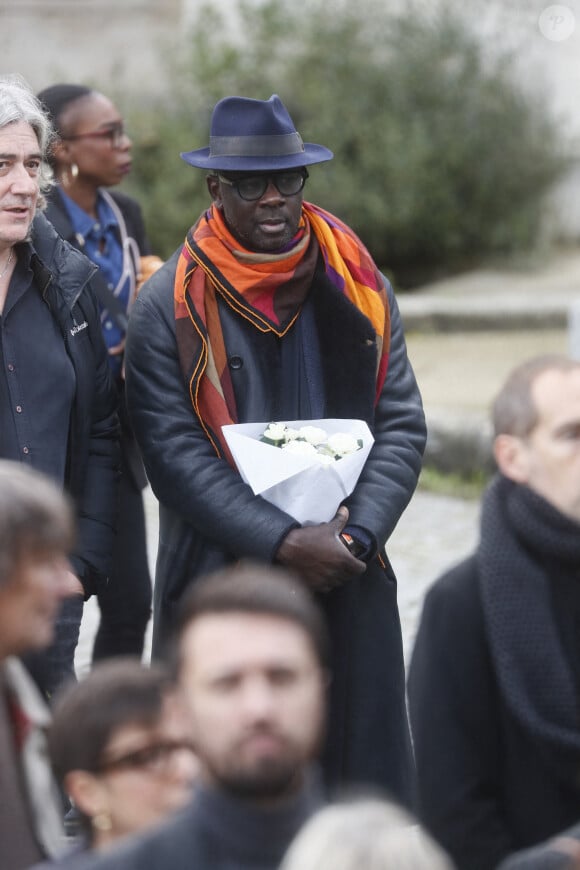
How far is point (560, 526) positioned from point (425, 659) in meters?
0.34

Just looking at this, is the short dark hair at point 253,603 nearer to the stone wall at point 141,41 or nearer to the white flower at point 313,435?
the white flower at point 313,435

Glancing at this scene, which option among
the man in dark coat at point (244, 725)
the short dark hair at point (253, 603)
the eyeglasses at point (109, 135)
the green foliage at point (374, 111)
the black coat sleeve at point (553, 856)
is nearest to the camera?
the man in dark coat at point (244, 725)

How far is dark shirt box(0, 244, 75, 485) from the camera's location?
3.74 meters

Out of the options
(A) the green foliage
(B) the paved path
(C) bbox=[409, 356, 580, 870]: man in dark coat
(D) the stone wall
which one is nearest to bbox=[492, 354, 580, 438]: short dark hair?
(C) bbox=[409, 356, 580, 870]: man in dark coat

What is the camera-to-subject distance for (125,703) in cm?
247

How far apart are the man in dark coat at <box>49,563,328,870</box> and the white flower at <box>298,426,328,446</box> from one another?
1.44m

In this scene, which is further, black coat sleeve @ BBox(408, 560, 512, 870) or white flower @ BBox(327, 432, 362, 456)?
white flower @ BBox(327, 432, 362, 456)

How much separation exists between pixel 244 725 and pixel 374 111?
38.3 ft

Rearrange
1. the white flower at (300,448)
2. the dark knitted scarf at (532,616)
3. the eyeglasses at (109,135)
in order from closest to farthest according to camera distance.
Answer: the dark knitted scarf at (532,616) < the white flower at (300,448) < the eyeglasses at (109,135)

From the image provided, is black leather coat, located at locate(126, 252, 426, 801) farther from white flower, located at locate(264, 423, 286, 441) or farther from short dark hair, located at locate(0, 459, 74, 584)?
short dark hair, located at locate(0, 459, 74, 584)

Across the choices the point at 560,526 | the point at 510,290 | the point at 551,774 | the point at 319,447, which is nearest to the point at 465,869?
the point at 551,774

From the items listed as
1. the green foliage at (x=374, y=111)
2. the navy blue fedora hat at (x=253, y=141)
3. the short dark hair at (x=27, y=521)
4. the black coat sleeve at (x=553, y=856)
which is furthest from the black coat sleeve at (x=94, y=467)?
the green foliage at (x=374, y=111)

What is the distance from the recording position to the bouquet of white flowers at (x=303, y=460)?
3736 mm

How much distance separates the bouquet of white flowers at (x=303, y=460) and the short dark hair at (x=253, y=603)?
4.42ft
